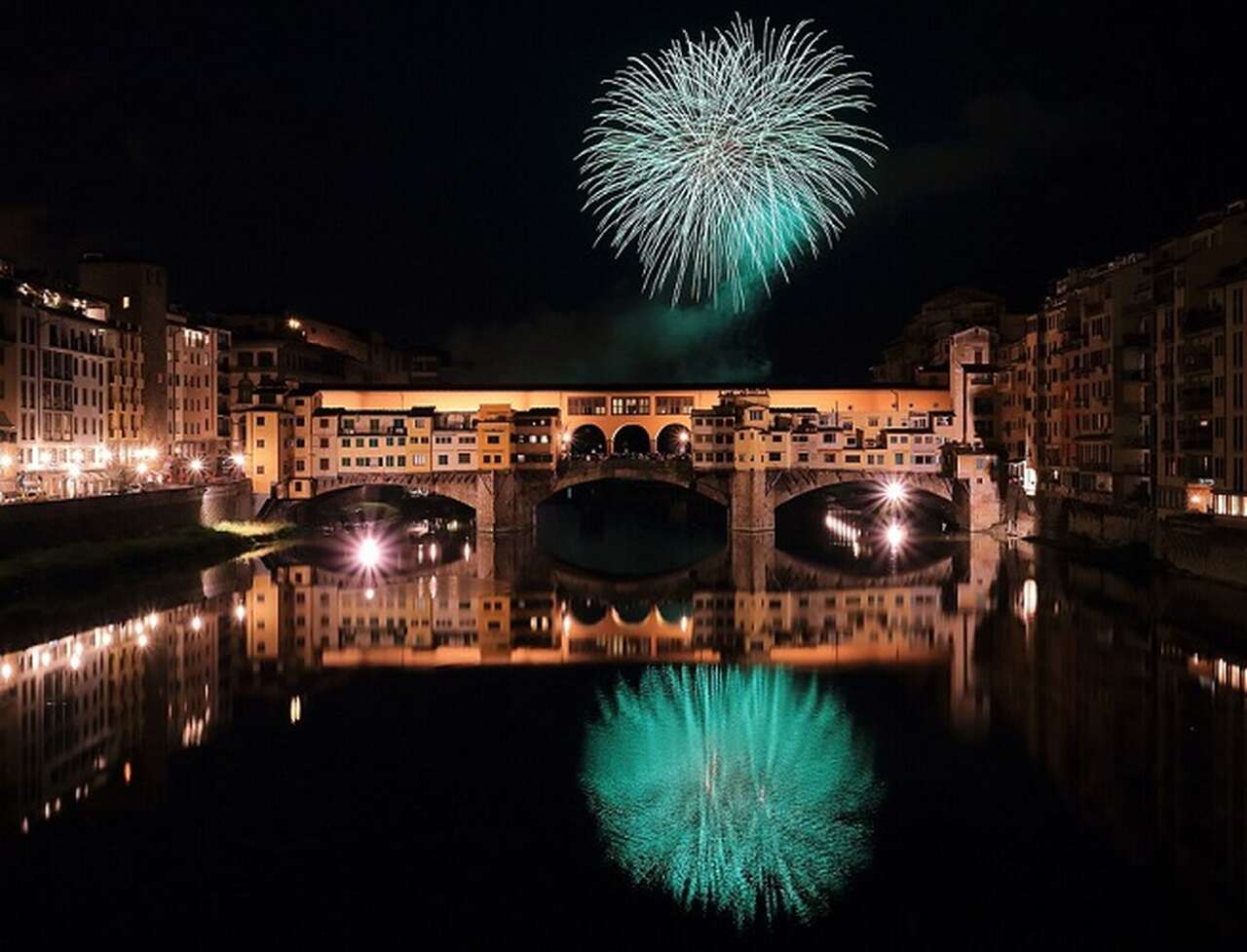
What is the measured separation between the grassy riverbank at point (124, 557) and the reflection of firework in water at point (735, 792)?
56.3 feet

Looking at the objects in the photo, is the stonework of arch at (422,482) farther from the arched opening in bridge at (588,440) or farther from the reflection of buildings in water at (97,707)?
the reflection of buildings in water at (97,707)

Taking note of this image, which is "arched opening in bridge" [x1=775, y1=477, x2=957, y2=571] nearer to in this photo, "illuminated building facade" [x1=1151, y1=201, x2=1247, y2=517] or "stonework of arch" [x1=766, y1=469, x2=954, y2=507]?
"stonework of arch" [x1=766, y1=469, x2=954, y2=507]

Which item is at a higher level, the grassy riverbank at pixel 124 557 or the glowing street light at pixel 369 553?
the grassy riverbank at pixel 124 557

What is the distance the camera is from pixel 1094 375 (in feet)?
147

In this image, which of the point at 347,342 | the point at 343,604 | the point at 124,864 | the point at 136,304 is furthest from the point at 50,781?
the point at 347,342

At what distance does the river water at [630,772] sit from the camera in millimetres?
13617

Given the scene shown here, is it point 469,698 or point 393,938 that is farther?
point 469,698

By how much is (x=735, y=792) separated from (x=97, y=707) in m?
11.1

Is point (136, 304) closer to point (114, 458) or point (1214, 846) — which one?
point (114, 458)

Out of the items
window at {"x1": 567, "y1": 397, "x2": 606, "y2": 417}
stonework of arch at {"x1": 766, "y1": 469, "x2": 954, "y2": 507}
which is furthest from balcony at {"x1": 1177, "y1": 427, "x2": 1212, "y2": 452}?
window at {"x1": 567, "y1": 397, "x2": 606, "y2": 417}

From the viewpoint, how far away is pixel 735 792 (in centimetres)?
1761

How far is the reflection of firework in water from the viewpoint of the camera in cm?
1453

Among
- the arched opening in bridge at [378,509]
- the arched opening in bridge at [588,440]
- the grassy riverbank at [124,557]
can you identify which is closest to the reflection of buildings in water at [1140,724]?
the grassy riverbank at [124,557]

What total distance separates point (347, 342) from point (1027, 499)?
4331 cm
